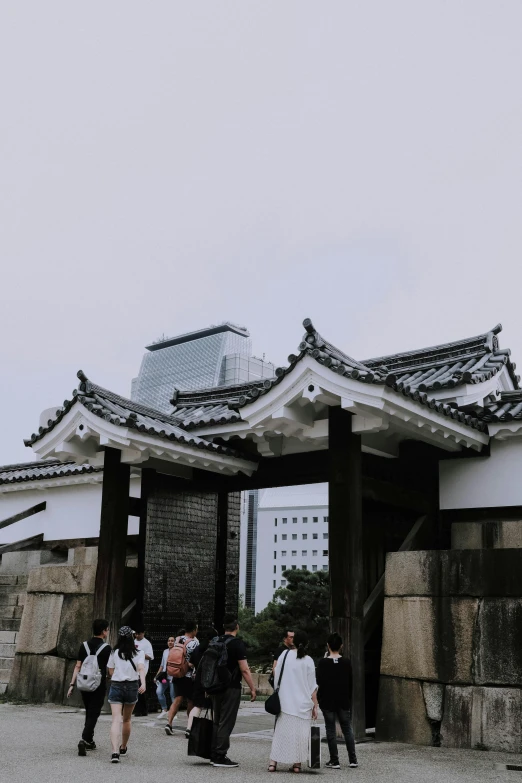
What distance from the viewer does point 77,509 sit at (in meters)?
17.5

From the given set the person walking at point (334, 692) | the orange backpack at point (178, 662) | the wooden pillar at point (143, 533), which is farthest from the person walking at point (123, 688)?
the wooden pillar at point (143, 533)

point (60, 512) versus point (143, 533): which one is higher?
point (60, 512)

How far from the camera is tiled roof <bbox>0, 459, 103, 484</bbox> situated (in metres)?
17.1

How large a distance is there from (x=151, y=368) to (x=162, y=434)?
110190mm

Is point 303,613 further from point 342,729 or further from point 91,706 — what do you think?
point 91,706

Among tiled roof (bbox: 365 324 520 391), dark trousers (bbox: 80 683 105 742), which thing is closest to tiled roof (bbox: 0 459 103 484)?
tiled roof (bbox: 365 324 520 391)

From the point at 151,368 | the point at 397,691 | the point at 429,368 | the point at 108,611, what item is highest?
the point at 151,368

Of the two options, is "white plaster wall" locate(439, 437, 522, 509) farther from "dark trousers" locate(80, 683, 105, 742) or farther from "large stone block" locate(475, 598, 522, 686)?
"dark trousers" locate(80, 683, 105, 742)

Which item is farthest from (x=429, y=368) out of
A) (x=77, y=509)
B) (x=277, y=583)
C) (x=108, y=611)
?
(x=277, y=583)

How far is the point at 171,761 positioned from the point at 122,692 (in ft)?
3.03

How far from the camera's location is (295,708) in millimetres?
7816

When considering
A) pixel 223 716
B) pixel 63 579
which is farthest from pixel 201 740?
pixel 63 579

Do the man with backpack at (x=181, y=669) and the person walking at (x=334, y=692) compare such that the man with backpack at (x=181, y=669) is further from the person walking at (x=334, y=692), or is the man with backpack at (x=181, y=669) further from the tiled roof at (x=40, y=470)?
the tiled roof at (x=40, y=470)

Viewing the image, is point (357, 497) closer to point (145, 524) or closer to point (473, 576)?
point (473, 576)
